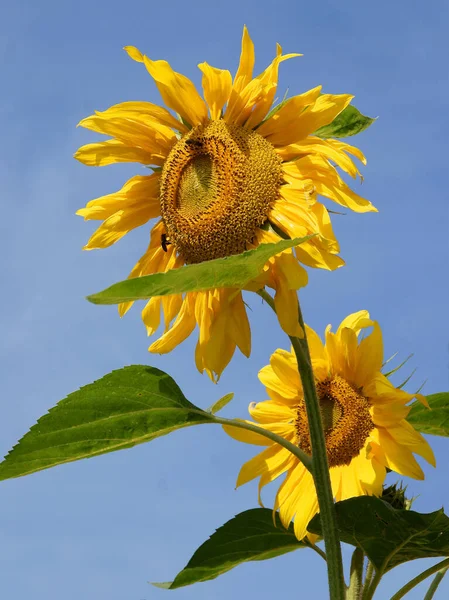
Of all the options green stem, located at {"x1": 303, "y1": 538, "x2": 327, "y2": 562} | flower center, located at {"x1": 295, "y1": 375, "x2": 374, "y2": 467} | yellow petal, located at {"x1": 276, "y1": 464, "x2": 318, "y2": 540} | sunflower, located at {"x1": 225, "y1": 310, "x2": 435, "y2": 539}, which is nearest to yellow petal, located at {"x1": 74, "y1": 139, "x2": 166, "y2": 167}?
sunflower, located at {"x1": 225, "y1": 310, "x2": 435, "y2": 539}

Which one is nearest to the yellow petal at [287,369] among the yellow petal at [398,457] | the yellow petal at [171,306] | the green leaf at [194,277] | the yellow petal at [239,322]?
the yellow petal at [398,457]

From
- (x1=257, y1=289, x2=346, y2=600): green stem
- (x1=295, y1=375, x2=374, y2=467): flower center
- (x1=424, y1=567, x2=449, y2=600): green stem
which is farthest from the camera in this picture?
(x1=295, y1=375, x2=374, y2=467): flower center

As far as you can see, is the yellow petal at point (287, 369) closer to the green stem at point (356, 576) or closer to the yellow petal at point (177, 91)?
the green stem at point (356, 576)

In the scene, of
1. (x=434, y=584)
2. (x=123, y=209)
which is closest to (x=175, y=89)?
(x=123, y=209)

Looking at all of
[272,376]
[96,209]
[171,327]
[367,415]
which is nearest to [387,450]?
[367,415]

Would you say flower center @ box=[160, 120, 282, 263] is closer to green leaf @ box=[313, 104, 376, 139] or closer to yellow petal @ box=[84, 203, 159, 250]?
yellow petal @ box=[84, 203, 159, 250]
